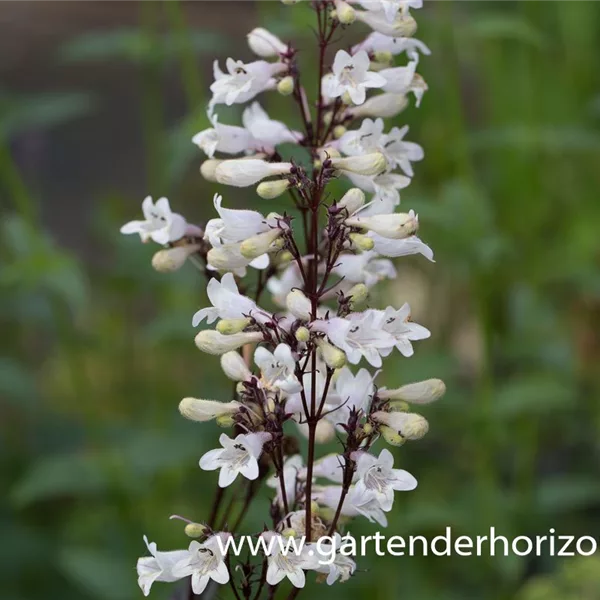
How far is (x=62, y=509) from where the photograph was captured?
4.53 metres

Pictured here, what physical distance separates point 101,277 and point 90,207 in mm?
2863

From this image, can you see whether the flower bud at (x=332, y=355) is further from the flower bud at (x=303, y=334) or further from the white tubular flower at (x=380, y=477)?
the white tubular flower at (x=380, y=477)

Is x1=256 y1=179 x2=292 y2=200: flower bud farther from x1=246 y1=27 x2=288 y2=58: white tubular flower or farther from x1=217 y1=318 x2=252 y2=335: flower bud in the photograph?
x1=246 y1=27 x2=288 y2=58: white tubular flower

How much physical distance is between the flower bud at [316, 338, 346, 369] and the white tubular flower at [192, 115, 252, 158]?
479 mm

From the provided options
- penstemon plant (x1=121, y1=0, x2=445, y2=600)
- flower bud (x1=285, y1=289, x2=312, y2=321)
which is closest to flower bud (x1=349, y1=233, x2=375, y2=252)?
penstemon plant (x1=121, y1=0, x2=445, y2=600)

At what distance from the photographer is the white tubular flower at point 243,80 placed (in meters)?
1.86

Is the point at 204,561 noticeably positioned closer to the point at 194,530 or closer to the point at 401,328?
the point at 194,530

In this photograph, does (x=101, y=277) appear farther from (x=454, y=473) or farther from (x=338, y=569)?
(x=338, y=569)

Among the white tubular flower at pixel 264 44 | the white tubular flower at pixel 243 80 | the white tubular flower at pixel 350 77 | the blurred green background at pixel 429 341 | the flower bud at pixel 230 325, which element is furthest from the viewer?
the blurred green background at pixel 429 341

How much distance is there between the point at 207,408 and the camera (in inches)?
67.0

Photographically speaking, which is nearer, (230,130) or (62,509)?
(230,130)

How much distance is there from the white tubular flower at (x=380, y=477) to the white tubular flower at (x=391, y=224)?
1.10 ft

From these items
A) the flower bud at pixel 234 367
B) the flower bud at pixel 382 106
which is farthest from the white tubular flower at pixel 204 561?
the flower bud at pixel 382 106

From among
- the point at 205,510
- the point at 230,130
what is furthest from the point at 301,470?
the point at 205,510
